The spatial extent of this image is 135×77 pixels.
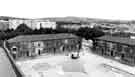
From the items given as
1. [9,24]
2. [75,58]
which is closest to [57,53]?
[75,58]

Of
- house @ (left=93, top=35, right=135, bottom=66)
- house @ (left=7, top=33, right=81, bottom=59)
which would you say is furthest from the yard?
house @ (left=93, top=35, right=135, bottom=66)

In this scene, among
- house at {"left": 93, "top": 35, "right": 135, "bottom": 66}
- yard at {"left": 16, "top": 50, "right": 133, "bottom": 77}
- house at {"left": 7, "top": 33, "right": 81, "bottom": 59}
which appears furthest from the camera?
house at {"left": 7, "top": 33, "right": 81, "bottom": 59}

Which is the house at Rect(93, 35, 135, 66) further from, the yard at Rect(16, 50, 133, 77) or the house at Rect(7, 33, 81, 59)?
the house at Rect(7, 33, 81, 59)

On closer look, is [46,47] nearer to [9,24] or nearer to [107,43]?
[107,43]

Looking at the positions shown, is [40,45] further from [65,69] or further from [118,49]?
[118,49]

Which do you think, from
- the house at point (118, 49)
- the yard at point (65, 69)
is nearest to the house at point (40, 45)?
the yard at point (65, 69)

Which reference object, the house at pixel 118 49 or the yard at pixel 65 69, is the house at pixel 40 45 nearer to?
the yard at pixel 65 69

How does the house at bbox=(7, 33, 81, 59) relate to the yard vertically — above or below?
above

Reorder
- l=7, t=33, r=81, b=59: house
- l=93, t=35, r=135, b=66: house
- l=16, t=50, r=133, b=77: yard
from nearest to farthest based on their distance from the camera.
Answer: l=16, t=50, r=133, b=77: yard, l=93, t=35, r=135, b=66: house, l=7, t=33, r=81, b=59: house

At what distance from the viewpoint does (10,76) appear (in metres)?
18.1

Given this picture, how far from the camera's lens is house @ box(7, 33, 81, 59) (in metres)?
28.5

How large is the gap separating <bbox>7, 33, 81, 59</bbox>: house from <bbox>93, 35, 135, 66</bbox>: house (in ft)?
21.4

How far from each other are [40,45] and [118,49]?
59.0 ft

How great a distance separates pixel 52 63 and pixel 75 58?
599cm
